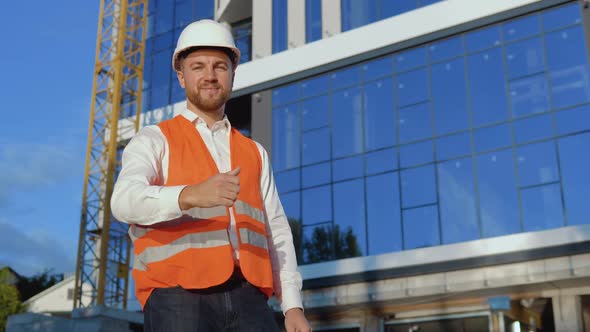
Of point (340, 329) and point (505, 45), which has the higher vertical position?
point (505, 45)

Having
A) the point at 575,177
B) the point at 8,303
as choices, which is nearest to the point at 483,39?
the point at 575,177

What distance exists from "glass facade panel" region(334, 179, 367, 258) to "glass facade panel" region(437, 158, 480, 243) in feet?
9.59

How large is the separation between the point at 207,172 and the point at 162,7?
1539 inches

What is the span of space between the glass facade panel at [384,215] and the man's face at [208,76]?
23.8m

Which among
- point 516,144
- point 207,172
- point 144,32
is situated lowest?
point 207,172

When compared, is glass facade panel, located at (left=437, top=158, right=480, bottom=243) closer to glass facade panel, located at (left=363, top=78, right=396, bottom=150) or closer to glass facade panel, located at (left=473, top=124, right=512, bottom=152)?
glass facade panel, located at (left=473, top=124, right=512, bottom=152)

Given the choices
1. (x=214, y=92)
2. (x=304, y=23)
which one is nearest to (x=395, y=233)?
(x=304, y=23)

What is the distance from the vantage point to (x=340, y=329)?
29.7 m

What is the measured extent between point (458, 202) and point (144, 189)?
79.0 ft

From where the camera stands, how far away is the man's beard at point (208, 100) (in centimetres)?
333

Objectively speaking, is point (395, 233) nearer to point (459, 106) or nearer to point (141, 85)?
point (459, 106)

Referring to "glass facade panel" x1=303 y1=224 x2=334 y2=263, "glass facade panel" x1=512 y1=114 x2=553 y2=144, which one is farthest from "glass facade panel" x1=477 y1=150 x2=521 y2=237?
"glass facade panel" x1=303 y1=224 x2=334 y2=263

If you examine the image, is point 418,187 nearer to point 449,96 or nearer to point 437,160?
point 437,160

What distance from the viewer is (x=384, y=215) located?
2725cm
